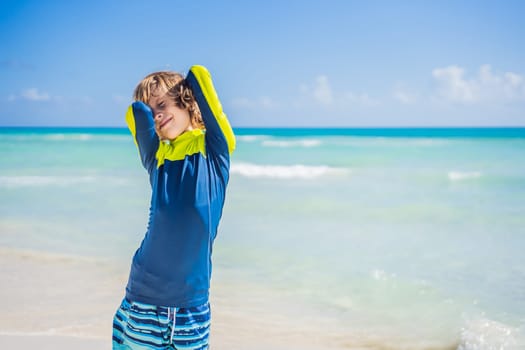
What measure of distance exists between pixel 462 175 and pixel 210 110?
14.5 meters

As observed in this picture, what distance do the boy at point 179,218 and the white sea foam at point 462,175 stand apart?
13457 millimetres

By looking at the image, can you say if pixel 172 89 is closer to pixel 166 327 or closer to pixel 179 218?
pixel 179 218

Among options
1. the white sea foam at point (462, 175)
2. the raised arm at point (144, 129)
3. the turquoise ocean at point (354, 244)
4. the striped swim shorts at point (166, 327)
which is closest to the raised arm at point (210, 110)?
the raised arm at point (144, 129)

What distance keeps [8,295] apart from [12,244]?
2093 mm

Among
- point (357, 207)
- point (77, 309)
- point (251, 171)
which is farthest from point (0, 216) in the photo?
point (251, 171)

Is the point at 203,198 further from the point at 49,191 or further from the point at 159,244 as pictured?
the point at 49,191

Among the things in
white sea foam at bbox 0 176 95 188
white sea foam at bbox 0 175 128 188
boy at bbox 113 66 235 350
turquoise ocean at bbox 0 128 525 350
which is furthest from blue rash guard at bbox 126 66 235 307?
white sea foam at bbox 0 176 95 188

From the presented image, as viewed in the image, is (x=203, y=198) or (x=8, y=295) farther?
(x=8, y=295)

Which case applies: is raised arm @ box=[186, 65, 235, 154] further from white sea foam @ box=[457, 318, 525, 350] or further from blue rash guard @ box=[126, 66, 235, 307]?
white sea foam @ box=[457, 318, 525, 350]

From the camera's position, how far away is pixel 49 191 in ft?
37.4

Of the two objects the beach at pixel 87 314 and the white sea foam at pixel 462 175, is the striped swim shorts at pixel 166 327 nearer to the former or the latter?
the beach at pixel 87 314

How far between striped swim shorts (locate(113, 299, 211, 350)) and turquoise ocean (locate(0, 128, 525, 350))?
7.56ft

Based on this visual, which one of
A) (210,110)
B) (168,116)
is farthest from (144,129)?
(210,110)

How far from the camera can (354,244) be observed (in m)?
6.54
